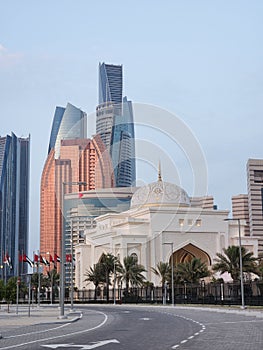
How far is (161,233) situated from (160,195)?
794 cm

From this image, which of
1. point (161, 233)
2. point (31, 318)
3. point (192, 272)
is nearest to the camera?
point (31, 318)

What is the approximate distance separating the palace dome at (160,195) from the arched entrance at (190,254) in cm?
761

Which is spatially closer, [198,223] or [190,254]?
[198,223]

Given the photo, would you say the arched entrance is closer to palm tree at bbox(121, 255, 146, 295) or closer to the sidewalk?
palm tree at bbox(121, 255, 146, 295)

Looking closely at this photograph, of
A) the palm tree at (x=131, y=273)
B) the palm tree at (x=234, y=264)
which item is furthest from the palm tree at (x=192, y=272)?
the palm tree at (x=234, y=264)

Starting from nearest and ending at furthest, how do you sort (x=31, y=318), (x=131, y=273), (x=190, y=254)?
(x=31, y=318) → (x=131, y=273) → (x=190, y=254)

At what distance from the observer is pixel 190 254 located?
102438 millimetres

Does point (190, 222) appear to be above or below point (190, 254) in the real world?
above

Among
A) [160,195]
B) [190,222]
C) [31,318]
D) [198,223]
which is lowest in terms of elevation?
[31,318]

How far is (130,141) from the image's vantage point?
7490 inches

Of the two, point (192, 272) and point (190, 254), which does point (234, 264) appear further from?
point (190, 254)

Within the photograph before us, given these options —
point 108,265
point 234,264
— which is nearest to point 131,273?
point 108,265

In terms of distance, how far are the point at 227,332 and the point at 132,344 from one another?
231 inches

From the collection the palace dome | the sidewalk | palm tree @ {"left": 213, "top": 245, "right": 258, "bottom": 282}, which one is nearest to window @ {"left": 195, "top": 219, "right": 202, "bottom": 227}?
the palace dome
